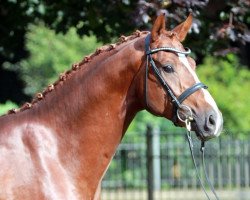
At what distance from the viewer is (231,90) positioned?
2122cm

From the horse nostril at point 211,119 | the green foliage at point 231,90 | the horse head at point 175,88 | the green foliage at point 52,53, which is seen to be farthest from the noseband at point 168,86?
the green foliage at point 52,53

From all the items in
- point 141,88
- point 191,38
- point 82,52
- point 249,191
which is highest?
point 82,52

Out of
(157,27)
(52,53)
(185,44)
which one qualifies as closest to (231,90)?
(52,53)

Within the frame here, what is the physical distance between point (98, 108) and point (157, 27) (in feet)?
2.09

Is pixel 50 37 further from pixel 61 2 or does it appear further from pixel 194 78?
pixel 194 78

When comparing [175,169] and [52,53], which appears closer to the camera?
[175,169]

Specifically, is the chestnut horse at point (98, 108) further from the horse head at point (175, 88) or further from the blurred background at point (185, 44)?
the blurred background at point (185, 44)

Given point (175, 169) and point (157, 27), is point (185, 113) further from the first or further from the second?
point (175, 169)

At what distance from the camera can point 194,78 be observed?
5.05 meters

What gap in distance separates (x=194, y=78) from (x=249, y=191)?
28.2 feet

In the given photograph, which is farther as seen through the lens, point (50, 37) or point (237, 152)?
point (50, 37)

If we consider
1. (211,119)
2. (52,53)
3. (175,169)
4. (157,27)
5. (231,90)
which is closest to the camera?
(211,119)

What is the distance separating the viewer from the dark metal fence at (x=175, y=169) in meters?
12.8

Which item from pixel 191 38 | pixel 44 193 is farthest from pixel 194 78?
pixel 191 38
